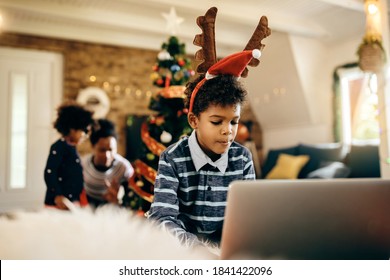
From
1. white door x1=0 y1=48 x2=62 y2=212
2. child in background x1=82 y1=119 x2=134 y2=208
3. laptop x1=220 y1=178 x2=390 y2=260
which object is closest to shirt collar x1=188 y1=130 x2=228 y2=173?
laptop x1=220 y1=178 x2=390 y2=260

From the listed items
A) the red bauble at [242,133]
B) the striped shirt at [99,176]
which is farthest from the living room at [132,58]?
the striped shirt at [99,176]

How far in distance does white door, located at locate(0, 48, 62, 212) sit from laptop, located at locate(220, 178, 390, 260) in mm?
3647

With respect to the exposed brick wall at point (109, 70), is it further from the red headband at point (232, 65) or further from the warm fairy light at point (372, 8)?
the red headband at point (232, 65)

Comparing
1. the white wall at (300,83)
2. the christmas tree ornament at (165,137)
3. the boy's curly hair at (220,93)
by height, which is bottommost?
the christmas tree ornament at (165,137)

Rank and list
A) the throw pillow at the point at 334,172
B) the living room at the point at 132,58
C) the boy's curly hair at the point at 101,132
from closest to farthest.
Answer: the boy's curly hair at the point at 101,132
the throw pillow at the point at 334,172
the living room at the point at 132,58

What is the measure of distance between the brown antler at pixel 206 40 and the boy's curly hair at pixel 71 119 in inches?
56.5

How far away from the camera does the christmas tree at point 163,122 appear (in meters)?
2.41

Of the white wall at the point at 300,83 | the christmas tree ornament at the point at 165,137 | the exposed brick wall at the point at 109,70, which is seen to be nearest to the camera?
the christmas tree ornament at the point at 165,137

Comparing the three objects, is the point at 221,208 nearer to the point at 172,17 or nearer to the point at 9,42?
the point at 172,17

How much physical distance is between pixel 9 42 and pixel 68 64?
27.2 inches

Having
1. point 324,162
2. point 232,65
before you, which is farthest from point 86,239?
point 324,162

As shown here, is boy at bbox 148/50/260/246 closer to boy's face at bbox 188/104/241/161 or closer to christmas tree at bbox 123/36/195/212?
boy's face at bbox 188/104/241/161

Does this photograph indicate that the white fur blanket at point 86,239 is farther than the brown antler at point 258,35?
No

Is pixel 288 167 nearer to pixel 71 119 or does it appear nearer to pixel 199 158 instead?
pixel 71 119
